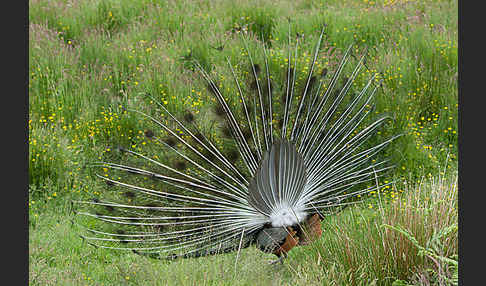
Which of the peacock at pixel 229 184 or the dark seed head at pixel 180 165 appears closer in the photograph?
the peacock at pixel 229 184

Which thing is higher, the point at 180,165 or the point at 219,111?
the point at 219,111

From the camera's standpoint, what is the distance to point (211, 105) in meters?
6.06

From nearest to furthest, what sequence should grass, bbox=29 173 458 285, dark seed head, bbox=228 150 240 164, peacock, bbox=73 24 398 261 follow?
grass, bbox=29 173 458 285 → peacock, bbox=73 24 398 261 → dark seed head, bbox=228 150 240 164

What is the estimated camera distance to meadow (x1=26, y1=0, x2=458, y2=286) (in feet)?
17.2

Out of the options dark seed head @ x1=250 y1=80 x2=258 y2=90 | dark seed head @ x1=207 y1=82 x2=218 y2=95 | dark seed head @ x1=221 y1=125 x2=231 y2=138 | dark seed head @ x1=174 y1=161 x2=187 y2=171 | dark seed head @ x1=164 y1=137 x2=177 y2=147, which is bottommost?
dark seed head @ x1=174 y1=161 x2=187 y2=171

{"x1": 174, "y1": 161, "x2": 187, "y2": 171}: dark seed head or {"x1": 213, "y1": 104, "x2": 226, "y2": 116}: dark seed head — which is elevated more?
{"x1": 213, "y1": 104, "x2": 226, "y2": 116}: dark seed head

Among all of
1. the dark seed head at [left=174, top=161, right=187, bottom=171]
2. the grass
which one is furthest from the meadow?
the dark seed head at [left=174, top=161, right=187, bottom=171]

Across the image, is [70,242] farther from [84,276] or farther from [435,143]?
[435,143]

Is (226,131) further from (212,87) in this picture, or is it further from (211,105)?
(212,87)

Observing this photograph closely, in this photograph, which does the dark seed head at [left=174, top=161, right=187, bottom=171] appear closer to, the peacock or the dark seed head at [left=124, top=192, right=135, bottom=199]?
the peacock

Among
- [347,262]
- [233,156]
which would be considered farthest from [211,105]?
[347,262]

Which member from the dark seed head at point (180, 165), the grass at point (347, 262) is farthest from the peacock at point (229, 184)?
the grass at point (347, 262)

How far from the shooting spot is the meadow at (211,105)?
524 cm

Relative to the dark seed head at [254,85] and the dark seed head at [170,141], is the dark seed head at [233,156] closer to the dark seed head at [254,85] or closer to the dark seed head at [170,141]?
the dark seed head at [170,141]
